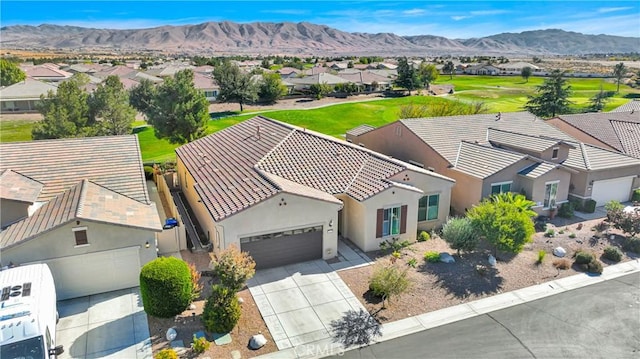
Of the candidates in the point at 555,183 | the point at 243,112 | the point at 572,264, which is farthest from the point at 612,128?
the point at 243,112

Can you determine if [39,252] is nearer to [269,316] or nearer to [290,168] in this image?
[269,316]

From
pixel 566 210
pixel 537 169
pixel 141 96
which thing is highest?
pixel 141 96

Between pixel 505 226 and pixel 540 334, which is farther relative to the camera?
pixel 505 226

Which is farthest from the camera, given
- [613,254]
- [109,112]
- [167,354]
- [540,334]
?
[109,112]

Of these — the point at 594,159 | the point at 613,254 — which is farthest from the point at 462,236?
the point at 594,159

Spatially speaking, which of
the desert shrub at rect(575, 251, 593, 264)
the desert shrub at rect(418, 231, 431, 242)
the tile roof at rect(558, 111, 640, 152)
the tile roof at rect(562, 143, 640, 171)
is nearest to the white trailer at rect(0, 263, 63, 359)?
the desert shrub at rect(418, 231, 431, 242)

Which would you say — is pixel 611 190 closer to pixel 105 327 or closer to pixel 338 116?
pixel 105 327

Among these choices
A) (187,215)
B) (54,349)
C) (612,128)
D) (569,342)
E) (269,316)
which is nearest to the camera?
(54,349)

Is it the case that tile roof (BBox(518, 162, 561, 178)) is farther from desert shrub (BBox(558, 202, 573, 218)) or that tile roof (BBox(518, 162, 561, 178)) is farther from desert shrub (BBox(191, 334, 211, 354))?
desert shrub (BBox(191, 334, 211, 354))
